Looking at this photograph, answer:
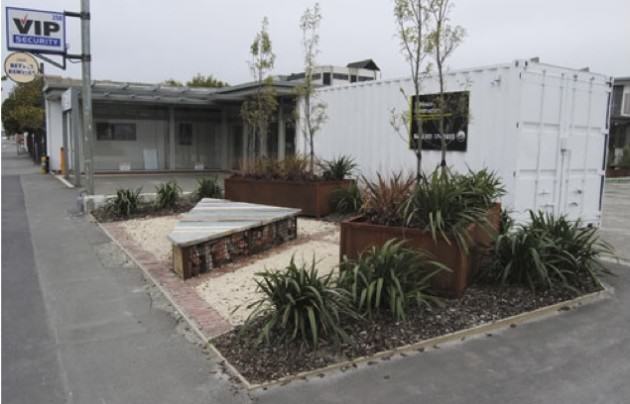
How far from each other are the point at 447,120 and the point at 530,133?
1.46 m

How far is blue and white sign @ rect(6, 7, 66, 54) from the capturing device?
34.8ft

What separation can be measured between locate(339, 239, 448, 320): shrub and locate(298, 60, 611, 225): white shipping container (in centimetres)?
347

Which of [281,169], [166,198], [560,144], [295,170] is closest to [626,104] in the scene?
[560,144]

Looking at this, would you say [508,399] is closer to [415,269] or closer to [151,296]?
[415,269]

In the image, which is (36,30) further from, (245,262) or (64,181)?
(64,181)

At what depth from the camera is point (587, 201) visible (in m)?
9.22

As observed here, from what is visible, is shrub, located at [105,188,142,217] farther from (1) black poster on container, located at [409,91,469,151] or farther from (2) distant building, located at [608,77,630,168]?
(2) distant building, located at [608,77,630,168]

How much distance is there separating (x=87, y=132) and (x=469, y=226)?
30.7 ft

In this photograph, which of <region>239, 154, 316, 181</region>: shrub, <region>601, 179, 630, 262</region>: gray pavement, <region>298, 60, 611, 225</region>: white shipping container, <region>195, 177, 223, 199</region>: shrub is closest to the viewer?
<region>298, 60, 611, 225</region>: white shipping container

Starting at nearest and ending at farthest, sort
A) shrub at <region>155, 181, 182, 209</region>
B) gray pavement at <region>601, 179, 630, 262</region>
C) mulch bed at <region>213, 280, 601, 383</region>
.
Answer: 1. mulch bed at <region>213, 280, 601, 383</region>
2. gray pavement at <region>601, 179, 630, 262</region>
3. shrub at <region>155, 181, 182, 209</region>

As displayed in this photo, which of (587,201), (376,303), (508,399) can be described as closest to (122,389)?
(376,303)

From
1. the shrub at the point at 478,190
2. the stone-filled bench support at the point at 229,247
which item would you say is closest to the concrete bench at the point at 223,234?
the stone-filled bench support at the point at 229,247

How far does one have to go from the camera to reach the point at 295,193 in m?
10.3

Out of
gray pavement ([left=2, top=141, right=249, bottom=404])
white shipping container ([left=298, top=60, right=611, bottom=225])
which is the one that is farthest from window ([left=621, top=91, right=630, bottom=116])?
gray pavement ([left=2, top=141, right=249, bottom=404])
